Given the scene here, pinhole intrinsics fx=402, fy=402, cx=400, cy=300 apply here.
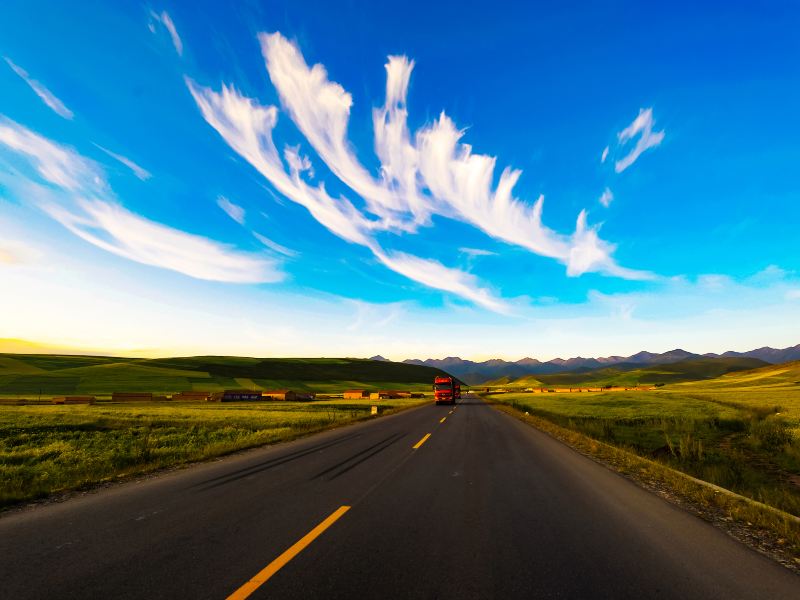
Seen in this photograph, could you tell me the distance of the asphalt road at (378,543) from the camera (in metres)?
3.95

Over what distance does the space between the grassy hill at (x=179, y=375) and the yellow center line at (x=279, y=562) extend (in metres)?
88.8

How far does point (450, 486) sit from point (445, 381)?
142 ft

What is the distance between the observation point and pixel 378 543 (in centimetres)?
505

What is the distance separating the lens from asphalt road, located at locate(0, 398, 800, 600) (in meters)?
3.95

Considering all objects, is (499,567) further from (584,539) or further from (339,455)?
(339,455)

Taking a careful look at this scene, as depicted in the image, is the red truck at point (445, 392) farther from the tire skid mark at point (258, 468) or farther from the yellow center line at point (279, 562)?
the yellow center line at point (279, 562)

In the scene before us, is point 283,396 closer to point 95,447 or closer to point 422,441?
point 95,447

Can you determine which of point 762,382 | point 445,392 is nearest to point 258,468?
point 445,392

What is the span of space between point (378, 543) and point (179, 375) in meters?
123

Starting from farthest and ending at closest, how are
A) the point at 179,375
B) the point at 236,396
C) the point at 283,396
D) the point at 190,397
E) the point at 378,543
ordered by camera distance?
1. the point at 179,375
2. the point at 283,396
3. the point at 236,396
4. the point at 190,397
5. the point at 378,543

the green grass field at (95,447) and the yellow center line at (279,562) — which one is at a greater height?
the yellow center line at (279,562)

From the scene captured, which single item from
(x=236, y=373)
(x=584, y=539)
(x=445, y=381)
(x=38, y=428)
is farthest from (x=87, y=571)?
(x=236, y=373)

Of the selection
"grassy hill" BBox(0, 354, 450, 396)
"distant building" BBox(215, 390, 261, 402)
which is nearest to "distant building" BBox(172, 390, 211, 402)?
"distant building" BBox(215, 390, 261, 402)

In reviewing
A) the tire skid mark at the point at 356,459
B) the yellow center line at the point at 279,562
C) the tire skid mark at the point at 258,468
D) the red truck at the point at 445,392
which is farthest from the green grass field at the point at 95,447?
the red truck at the point at 445,392
